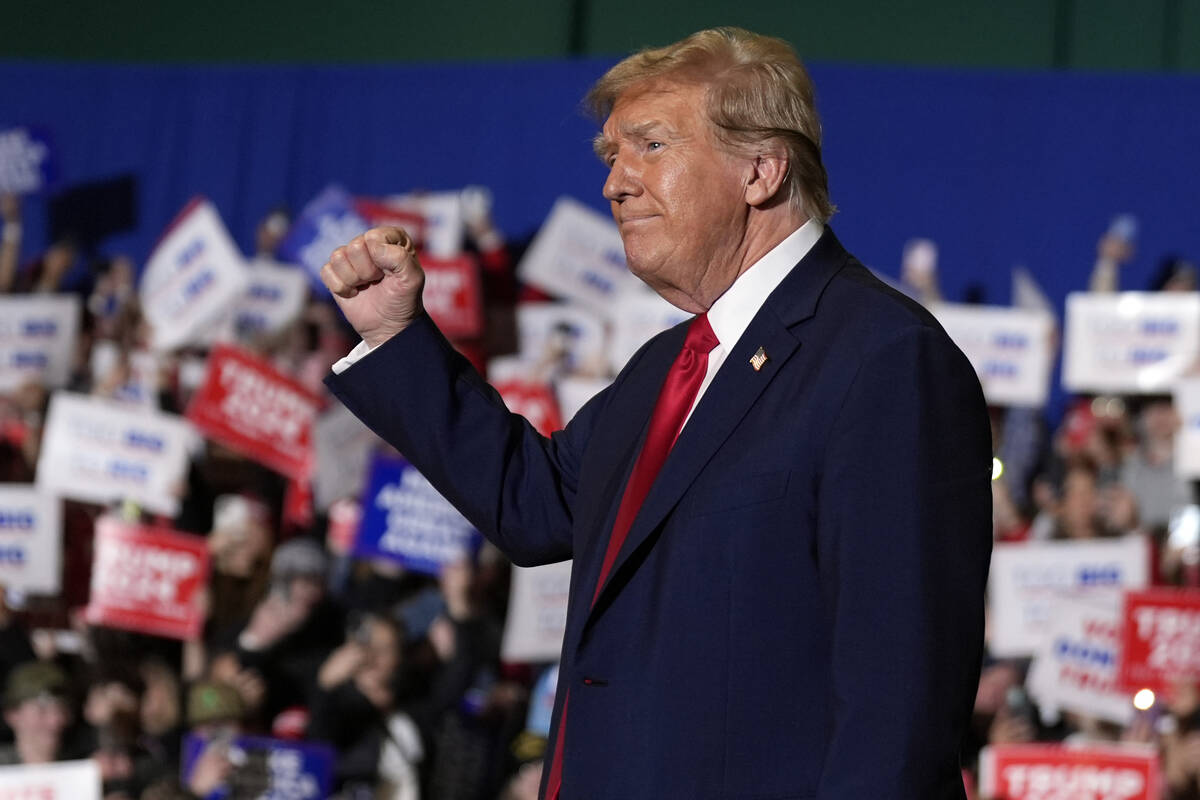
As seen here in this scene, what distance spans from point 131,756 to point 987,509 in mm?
4353

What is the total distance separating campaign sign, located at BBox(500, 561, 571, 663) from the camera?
211 inches

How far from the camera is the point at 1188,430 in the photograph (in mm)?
5352

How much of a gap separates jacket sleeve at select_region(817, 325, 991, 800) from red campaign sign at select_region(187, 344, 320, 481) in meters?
4.68

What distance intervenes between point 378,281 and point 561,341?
16.6ft

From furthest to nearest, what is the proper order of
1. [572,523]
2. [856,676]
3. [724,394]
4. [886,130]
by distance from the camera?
[886,130] < [572,523] < [724,394] < [856,676]

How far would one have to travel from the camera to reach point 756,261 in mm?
1421

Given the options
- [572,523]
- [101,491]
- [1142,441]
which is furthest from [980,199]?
[572,523]

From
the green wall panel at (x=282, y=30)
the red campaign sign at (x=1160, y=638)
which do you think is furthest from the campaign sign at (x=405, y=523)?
the green wall panel at (x=282, y=30)

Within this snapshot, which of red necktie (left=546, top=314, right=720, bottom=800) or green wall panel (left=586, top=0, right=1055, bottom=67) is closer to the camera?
red necktie (left=546, top=314, right=720, bottom=800)

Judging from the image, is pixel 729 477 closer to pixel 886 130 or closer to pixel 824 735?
pixel 824 735

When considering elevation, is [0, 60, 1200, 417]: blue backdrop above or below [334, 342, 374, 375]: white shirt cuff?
above

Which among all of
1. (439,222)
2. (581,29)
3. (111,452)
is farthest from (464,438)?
(581,29)

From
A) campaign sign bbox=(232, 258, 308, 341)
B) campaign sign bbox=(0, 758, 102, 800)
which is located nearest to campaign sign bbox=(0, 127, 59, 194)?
campaign sign bbox=(232, 258, 308, 341)

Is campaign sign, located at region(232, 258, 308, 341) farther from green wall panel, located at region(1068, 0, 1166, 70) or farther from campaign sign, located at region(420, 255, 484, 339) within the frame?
green wall panel, located at region(1068, 0, 1166, 70)
